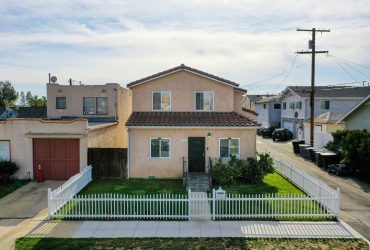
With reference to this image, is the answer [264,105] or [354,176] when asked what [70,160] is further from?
[264,105]

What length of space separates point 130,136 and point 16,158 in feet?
23.6

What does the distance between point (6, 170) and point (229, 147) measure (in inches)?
537

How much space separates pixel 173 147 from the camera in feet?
73.2

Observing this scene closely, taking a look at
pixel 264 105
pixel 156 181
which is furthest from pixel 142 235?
pixel 264 105

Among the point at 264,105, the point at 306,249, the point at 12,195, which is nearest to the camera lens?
the point at 306,249

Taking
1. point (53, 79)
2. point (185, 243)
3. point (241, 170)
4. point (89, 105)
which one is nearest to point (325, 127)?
point (241, 170)

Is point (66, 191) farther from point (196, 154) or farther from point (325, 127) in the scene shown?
point (325, 127)

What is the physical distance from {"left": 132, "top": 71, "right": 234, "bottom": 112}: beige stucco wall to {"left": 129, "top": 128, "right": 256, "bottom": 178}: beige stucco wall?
241 cm

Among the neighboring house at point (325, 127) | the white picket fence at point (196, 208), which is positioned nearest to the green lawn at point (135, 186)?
the white picket fence at point (196, 208)

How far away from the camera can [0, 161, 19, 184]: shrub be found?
21.0 m

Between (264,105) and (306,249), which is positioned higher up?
(264,105)

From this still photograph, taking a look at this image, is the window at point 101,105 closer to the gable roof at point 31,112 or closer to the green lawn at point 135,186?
the gable roof at point 31,112

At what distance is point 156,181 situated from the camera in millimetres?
21531

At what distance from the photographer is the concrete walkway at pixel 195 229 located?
13188mm
